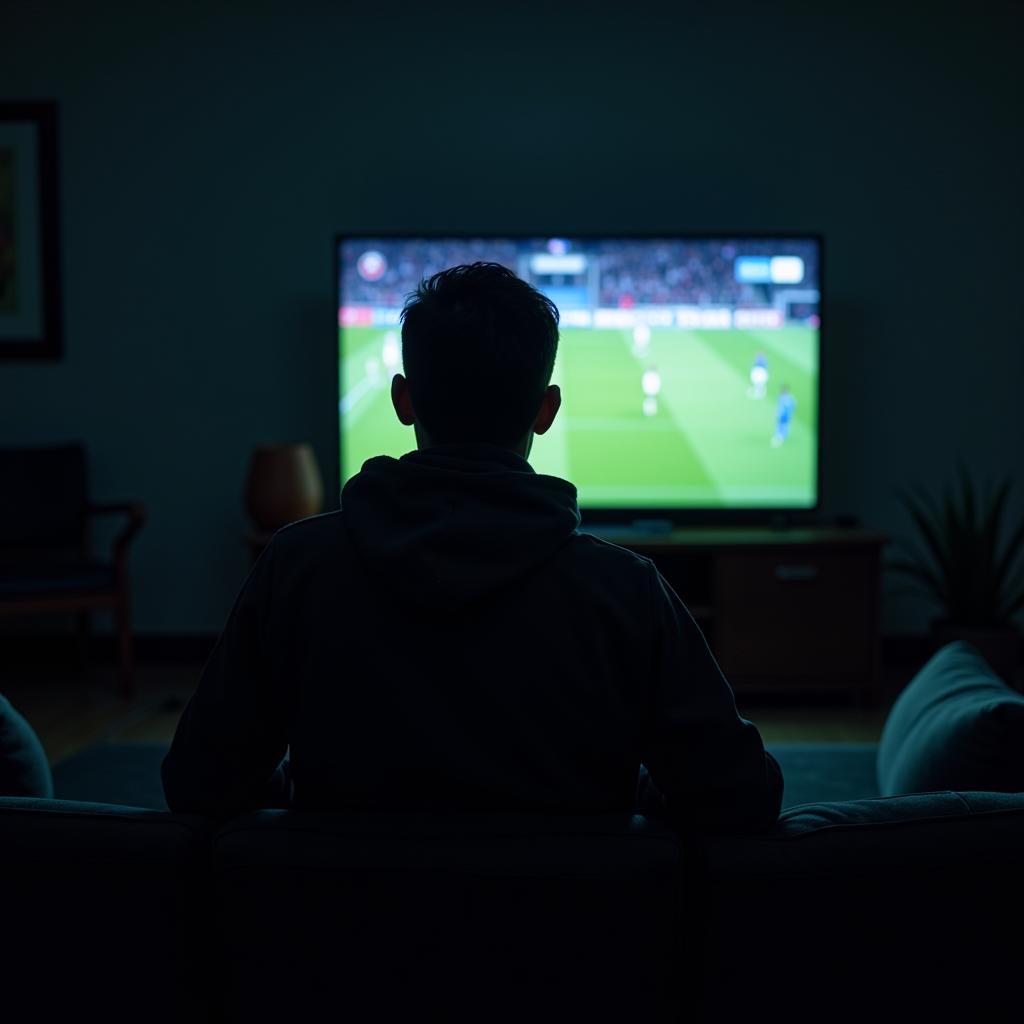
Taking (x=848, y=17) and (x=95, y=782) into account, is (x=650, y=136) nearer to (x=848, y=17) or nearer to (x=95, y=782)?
(x=848, y=17)

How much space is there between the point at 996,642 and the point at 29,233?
412cm

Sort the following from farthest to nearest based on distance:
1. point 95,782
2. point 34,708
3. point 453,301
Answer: point 34,708, point 95,782, point 453,301

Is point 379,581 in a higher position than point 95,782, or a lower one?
higher

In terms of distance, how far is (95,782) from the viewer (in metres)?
2.20

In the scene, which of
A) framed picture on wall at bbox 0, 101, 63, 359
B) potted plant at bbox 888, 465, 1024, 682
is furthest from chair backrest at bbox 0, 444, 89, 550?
potted plant at bbox 888, 465, 1024, 682

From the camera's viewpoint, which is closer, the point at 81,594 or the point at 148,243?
the point at 81,594

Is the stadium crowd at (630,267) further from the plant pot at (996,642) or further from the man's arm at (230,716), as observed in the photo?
the man's arm at (230,716)

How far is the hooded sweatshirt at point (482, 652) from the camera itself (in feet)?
3.42

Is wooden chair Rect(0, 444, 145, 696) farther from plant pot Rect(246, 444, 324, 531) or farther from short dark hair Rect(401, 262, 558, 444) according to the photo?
short dark hair Rect(401, 262, 558, 444)

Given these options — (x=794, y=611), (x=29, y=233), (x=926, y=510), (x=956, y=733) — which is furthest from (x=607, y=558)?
(x=29, y=233)

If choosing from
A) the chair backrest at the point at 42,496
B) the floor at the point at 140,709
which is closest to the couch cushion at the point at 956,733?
the floor at the point at 140,709

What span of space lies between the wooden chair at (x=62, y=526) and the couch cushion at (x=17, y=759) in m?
2.60

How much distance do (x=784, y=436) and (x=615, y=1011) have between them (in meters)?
3.46

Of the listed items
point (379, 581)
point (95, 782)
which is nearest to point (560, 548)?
point (379, 581)
